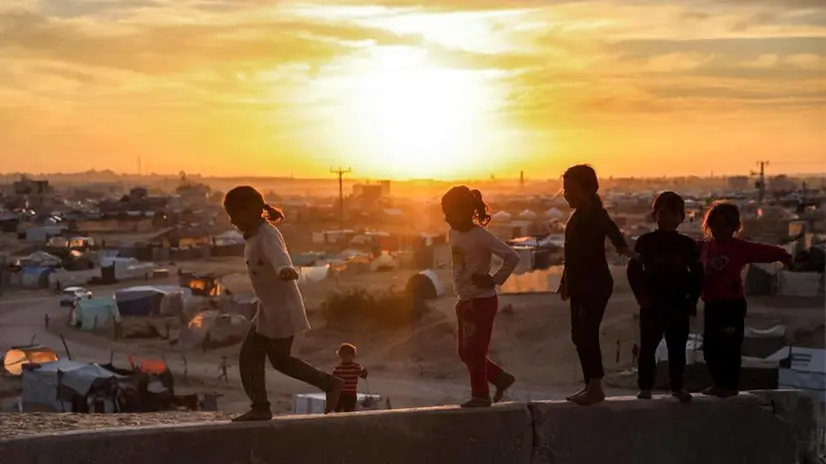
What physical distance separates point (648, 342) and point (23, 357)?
23.8m

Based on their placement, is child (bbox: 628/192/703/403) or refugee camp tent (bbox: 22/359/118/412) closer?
child (bbox: 628/192/703/403)

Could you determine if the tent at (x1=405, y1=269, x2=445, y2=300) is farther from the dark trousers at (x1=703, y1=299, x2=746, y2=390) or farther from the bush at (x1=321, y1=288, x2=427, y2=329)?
the dark trousers at (x1=703, y1=299, x2=746, y2=390)

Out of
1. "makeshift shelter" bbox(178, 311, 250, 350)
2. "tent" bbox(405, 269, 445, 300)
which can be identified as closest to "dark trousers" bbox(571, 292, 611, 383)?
"makeshift shelter" bbox(178, 311, 250, 350)

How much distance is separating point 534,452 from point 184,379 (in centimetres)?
2138

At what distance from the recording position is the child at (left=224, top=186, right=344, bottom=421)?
448cm

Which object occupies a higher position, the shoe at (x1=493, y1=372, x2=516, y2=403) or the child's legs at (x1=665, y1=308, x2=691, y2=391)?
the child's legs at (x1=665, y1=308, x2=691, y2=391)

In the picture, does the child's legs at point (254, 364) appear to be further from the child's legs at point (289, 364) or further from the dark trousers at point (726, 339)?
the dark trousers at point (726, 339)

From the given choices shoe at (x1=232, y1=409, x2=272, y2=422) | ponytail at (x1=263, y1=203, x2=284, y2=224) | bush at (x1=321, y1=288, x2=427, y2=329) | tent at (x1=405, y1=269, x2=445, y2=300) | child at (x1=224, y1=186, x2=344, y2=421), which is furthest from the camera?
tent at (x1=405, y1=269, x2=445, y2=300)

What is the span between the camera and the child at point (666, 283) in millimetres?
4805

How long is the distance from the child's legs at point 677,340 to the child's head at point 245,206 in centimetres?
214

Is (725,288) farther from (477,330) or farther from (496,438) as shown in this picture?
(496,438)

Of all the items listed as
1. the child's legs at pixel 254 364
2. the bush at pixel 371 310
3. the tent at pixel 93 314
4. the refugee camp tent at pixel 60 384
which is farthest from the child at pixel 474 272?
the tent at pixel 93 314

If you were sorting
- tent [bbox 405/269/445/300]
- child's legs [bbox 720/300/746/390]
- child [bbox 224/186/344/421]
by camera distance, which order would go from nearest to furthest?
child [bbox 224/186/344/421], child's legs [bbox 720/300/746/390], tent [bbox 405/269/445/300]

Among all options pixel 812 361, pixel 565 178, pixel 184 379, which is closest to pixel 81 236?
pixel 184 379
